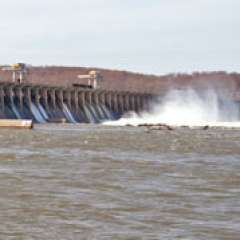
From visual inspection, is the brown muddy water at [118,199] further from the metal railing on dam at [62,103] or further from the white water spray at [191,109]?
the white water spray at [191,109]

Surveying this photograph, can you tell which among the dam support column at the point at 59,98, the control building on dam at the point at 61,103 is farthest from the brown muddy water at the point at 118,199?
the dam support column at the point at 59,98

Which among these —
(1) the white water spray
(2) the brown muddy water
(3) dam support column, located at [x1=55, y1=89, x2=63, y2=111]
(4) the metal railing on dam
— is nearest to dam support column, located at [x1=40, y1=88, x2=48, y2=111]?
(4) the metal railing on dam

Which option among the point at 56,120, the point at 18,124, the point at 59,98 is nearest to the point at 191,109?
the point at 59,98

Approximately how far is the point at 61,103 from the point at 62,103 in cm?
33

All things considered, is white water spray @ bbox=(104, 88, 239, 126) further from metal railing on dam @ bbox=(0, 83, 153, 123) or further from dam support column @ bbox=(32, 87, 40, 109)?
dam support column @ bbox=(32, 87, 40, 109)

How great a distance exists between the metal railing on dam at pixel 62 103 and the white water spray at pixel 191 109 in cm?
335

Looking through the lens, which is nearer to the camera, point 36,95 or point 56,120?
point 56,120

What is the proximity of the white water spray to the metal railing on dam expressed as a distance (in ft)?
11.0

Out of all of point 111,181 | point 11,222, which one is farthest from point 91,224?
point 111,181

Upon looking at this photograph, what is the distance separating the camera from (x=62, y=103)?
10112 cm

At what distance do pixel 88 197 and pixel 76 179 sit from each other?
328 cm

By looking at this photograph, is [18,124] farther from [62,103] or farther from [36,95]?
[62,103]

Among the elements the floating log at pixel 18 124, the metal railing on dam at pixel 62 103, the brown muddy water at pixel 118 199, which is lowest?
the brown muddy water at pixel 118 199

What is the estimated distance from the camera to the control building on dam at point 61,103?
89.5 m
